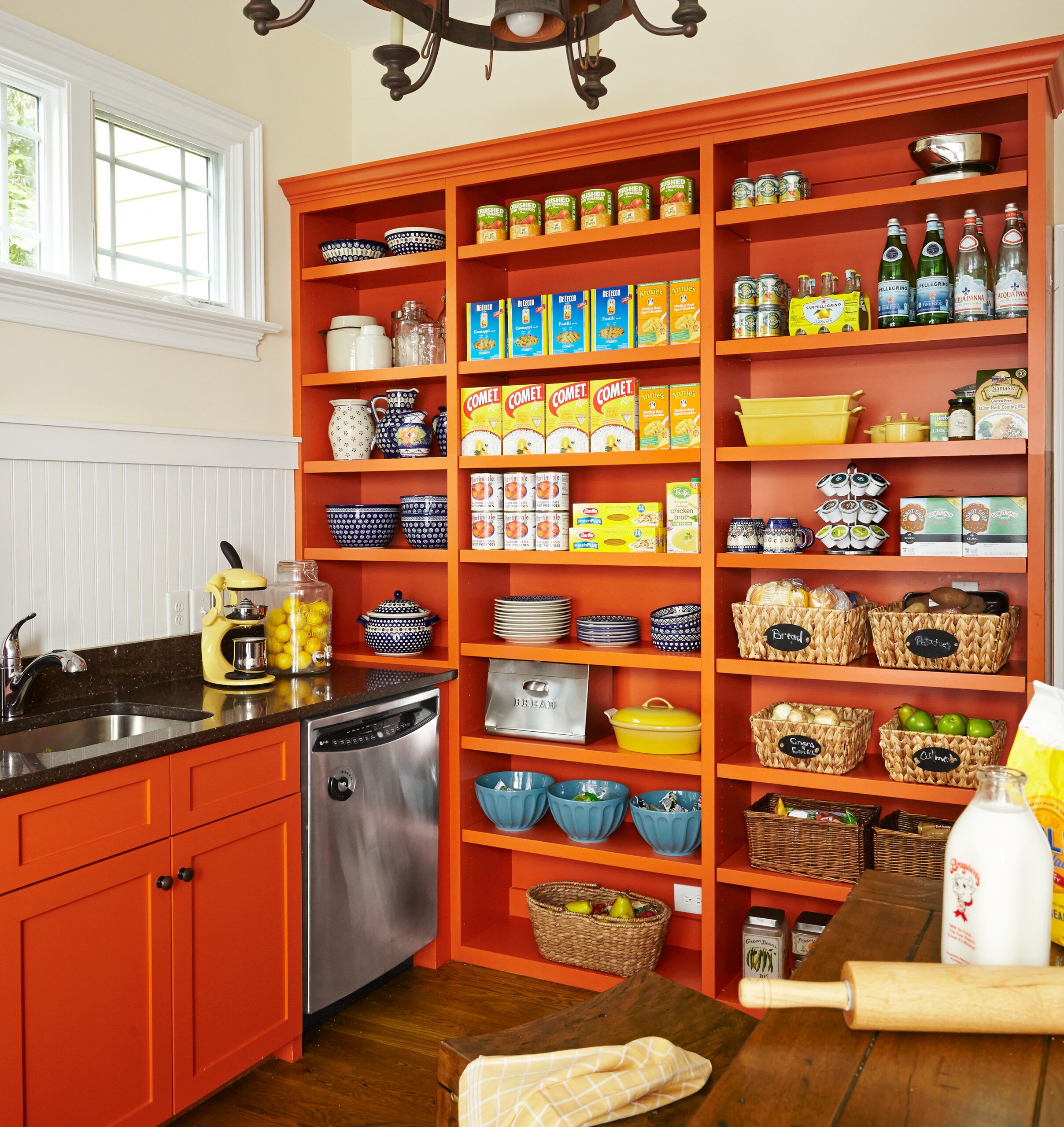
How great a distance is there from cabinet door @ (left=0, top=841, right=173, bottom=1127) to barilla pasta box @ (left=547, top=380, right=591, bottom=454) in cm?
162

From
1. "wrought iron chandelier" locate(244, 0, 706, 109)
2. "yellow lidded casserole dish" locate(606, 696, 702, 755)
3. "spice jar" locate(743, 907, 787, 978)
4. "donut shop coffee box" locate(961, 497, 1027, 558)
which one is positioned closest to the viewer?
"wrought iron chandelier" locate(244, 0, 706, 109)

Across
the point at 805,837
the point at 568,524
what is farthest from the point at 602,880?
the point at 568,524

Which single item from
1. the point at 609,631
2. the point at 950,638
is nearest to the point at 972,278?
the point at 950,638

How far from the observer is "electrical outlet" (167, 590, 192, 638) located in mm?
3062

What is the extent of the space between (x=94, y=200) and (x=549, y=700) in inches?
78.0

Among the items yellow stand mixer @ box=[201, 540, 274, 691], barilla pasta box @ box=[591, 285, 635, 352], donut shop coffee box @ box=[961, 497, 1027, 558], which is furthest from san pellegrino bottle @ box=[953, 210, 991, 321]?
yellow stand mixer @ box=[201, 540, 274, 691]

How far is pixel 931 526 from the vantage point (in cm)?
265

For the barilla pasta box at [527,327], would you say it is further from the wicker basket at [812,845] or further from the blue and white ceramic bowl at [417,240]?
the wicker basket at [812,845]

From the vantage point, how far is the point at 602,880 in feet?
11.2

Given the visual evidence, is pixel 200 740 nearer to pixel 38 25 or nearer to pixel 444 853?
pixel 444 853

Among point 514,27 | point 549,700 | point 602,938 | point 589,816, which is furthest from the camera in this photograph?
point 549,700

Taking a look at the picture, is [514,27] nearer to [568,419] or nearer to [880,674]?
[568,419]

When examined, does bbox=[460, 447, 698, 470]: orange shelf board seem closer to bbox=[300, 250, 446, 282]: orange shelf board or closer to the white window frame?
bbox=[300, 250, 446, 282]: orange shelf board

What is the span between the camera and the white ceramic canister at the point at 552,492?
10.4ft
